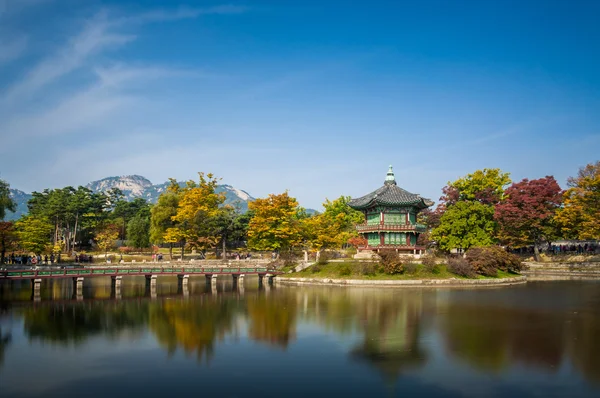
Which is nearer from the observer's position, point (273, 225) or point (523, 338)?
point (523, 338)

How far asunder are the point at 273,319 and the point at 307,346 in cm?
725

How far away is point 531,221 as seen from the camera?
205 ft

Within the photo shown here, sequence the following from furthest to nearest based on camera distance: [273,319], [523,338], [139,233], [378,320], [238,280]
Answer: [139,233] → [238,280] → [273,319] → [378,320] → [523,338]

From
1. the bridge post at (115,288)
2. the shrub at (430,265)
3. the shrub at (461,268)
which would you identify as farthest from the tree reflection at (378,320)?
the bridge post at (115,288)

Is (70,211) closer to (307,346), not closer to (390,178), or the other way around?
(390,178)

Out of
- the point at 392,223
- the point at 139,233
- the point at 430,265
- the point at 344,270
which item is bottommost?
the point at 344,270

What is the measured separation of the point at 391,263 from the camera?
158ft

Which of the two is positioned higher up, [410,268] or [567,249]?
[567,249]

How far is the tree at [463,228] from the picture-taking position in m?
56.2

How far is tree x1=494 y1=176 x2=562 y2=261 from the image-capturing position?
206 feet

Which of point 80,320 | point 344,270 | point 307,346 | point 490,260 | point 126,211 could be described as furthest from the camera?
point 126,211

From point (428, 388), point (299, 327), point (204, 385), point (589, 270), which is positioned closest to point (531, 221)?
point (589, 270)

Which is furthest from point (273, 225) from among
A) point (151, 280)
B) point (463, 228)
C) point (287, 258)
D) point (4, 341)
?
point (4, 341)

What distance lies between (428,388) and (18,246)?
190ft
